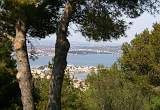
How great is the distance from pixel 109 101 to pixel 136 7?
23.7 metres

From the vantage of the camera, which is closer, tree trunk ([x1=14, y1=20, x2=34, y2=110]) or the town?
tree trunk ([x1=14, y1=20, x2=34, y2=110])

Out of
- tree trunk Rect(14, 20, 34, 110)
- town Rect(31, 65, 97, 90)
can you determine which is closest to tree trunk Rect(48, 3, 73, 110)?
tree trunk Rect(14, 20, 34, 110)

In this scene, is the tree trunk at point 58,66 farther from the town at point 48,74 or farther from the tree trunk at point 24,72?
the town at point 48,74

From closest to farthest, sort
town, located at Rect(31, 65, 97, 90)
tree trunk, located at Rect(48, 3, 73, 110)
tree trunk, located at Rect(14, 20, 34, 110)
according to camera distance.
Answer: tree trunk, located at Rect(14, 20, 34, 110) < tree trunk, located at Rect(48, 3, 73, 110) < town, located at Rect(31, 65, 97, 90)

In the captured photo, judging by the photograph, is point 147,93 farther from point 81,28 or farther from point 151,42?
point 81,28

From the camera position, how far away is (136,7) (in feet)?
35.9

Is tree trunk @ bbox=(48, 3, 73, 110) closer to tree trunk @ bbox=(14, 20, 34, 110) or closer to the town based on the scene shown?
tree trunk @ bbox=(14, 20, 34, 110)

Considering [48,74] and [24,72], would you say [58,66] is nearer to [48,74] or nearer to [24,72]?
[24,72]

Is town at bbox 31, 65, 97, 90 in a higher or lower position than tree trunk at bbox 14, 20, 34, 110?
lower

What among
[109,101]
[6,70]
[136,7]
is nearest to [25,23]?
[136,7]

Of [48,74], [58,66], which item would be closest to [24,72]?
[58,66]

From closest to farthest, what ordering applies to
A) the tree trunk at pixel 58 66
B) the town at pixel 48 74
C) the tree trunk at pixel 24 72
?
1. the tree trunk at pixel 24 72
2. the tree trunk at pixel 58 66
3. the town at pixel 48 74

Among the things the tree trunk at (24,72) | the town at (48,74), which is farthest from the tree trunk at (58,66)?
the town at (48,74)

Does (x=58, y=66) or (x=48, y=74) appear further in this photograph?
(x=48, y=74)
